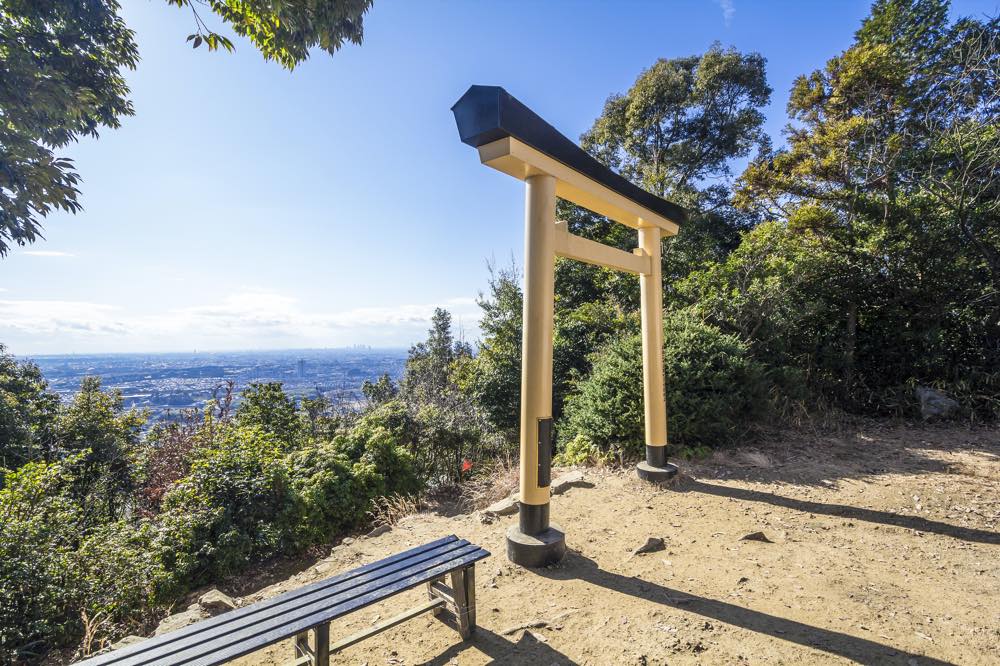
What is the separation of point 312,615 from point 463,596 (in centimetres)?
82

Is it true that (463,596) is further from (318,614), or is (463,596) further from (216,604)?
(216,604)

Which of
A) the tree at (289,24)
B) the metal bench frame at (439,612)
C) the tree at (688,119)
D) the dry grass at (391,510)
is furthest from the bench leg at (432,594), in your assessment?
the tree at (688,119)

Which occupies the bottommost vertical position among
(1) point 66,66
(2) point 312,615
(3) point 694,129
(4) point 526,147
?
(2) point 312,615

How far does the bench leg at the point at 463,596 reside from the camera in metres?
2.26

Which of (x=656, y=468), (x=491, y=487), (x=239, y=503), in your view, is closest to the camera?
(x=239, y=503)

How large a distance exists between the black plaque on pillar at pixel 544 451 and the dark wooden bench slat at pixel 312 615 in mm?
825

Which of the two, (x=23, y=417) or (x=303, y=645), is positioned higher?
(x=23, y=417)

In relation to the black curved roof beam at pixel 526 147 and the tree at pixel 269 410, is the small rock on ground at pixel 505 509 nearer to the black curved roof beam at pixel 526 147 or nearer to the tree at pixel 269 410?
the black curved roof beam at pixel 526 147

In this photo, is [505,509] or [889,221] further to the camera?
[889,221]

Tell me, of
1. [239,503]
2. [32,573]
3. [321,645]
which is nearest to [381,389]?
[239,503]

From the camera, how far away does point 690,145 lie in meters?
15.4

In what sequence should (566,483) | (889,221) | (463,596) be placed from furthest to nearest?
1. (889,221)
2. (566,483)
3. (463,596)

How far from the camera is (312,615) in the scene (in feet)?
5.81

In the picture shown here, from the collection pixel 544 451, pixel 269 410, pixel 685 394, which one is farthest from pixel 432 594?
pixel 269 410
